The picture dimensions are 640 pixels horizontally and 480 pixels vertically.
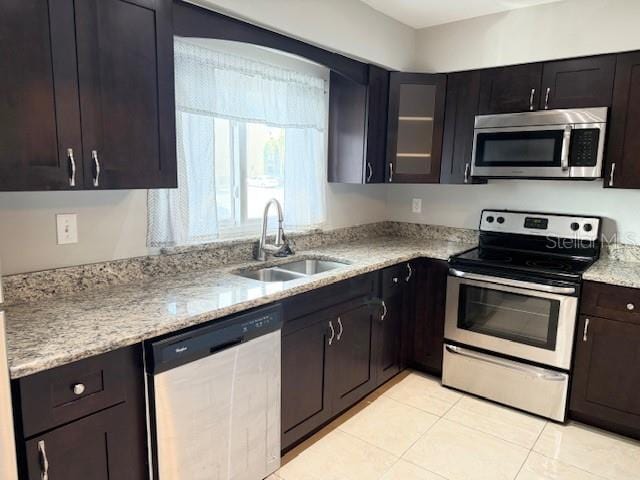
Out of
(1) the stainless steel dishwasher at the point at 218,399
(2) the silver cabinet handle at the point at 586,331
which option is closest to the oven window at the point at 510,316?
(2) the silver cabinet handle at the point at 586,331

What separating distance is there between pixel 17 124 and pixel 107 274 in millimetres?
798

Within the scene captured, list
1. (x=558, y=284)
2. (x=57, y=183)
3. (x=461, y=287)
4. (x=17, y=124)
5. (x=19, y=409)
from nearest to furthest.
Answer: (x=19, y=409) → (x=17, y=124) → (x=57, y=183) → (x=558, y=284) → (x=461, y=287)

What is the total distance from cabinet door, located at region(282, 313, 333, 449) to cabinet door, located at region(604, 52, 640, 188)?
73.8 inches

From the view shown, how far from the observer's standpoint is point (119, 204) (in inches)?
78.8

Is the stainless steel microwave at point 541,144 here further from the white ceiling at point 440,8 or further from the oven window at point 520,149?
the white ceiling at point 440,8

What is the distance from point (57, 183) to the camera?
4.82 feet

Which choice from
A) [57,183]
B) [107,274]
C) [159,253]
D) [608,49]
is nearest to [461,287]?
[608,49]

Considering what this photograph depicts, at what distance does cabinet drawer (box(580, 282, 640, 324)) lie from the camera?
7.57 ft

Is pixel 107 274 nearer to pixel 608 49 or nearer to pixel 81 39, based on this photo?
pixel 81 39

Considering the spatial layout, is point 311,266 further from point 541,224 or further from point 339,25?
point 541,224

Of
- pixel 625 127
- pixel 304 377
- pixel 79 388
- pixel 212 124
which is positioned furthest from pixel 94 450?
pixel 625 127

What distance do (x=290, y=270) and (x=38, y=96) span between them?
1631 mm

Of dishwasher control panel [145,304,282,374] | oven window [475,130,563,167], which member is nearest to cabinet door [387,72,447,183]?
oven window [475,130,563,167]

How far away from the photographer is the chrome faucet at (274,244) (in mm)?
2557
